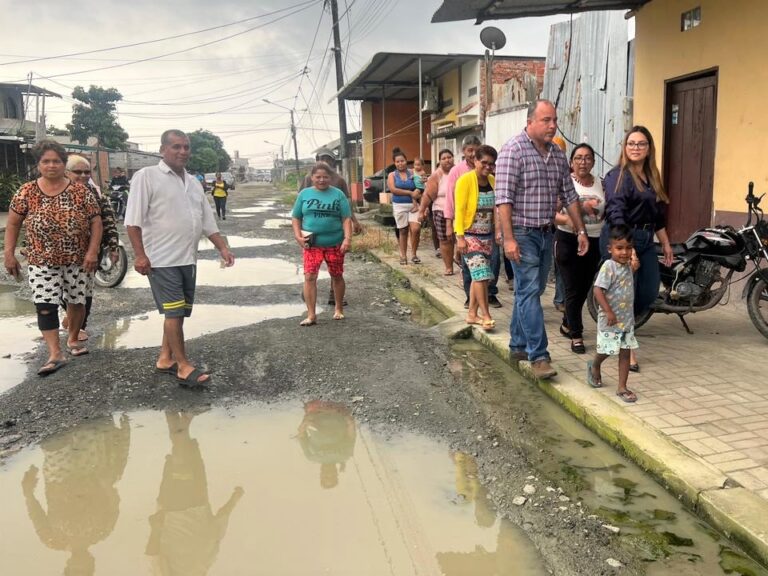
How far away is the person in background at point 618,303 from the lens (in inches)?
164

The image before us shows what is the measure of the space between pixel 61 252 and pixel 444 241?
16.8 feet

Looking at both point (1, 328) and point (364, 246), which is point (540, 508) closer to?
point (1, 328)

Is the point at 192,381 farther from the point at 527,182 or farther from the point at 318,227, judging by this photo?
the point at 527,182

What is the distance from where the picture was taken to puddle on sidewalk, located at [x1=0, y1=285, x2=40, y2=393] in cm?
513

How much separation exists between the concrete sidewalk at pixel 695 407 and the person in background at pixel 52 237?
11.5 ft

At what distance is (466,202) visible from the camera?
6039 mm

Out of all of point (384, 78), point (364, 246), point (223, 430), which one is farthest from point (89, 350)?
point (384, 78)

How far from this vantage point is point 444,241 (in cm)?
905

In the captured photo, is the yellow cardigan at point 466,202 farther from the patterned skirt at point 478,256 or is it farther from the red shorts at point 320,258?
the red shorts at point 320,258

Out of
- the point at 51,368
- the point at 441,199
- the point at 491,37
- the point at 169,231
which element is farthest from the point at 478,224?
the point at 491,37

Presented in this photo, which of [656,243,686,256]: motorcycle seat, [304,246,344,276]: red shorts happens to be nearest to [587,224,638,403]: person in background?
[656,243,686,256]: motorcycle seat

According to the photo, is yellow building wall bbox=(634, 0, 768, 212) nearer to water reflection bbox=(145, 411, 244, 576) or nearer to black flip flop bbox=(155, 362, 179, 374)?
black flip flop bbox=(155, 362, 179, 374)

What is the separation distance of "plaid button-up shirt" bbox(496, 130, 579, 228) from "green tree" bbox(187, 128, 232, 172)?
65230mm

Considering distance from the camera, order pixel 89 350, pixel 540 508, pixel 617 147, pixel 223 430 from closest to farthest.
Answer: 1. pixel 540 508
2. pixel 223 430
3. pixel 89 350
4. pixel 617 147
